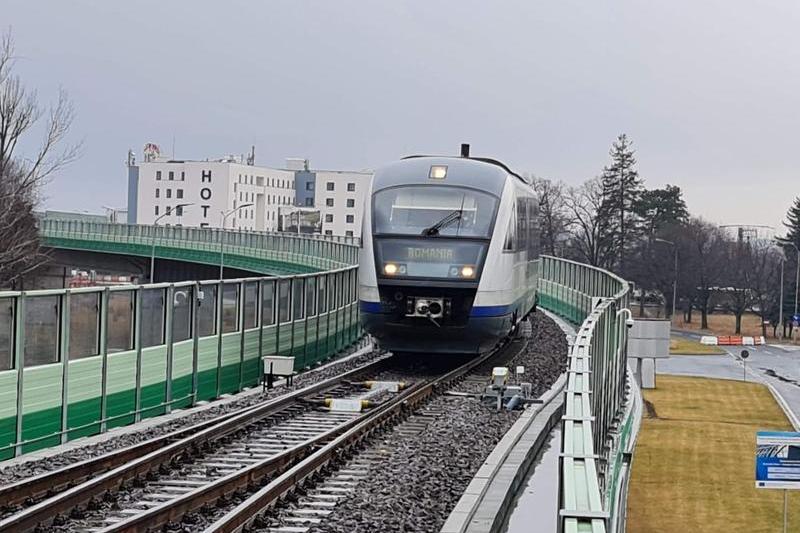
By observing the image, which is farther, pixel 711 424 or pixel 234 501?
pixel 711 424

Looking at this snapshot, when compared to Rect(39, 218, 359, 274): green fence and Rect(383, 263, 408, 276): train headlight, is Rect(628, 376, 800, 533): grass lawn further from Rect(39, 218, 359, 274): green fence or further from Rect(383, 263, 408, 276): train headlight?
Rect(39, 218, 359, 274): green fence

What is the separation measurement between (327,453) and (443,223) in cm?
867

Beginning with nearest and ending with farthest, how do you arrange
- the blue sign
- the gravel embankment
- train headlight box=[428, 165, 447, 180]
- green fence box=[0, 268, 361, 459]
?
the gravel embankment, green fence box=[0, 268, 361, 459], train headlight box=[428, 165, 447, 180], the blue sign

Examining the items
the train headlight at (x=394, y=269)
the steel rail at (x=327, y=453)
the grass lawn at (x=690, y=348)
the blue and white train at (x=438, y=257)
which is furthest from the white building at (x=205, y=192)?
the steel rail at (x=327, y=453)

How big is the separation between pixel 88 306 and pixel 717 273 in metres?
86.2

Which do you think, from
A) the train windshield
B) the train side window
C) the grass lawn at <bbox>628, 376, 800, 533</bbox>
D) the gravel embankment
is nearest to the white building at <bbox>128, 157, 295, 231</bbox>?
the grass lawn at <bbox>628, 376, 800, 533</bbox>

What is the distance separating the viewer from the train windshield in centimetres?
2153

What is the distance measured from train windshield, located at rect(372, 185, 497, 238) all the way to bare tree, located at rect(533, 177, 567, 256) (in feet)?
204

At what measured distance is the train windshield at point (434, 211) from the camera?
21531mm

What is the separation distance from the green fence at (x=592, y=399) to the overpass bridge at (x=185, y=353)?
25mm

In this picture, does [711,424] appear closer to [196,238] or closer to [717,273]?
[196,238]

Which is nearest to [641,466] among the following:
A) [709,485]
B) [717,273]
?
[709,485]

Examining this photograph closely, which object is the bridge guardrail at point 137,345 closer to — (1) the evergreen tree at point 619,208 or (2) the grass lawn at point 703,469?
(2) the grass lawn at point 703,469

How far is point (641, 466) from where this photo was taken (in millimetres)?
37219
